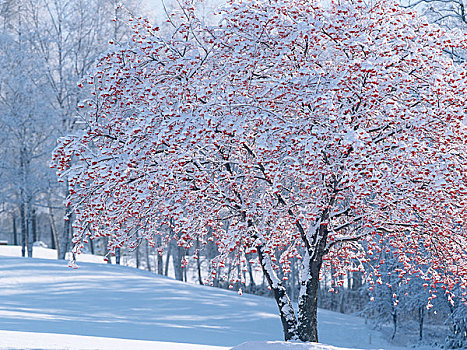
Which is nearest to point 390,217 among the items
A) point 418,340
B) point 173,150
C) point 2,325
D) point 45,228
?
point 173,150

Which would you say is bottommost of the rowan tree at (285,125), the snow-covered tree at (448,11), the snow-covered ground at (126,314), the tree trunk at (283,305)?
the snow-covered ground at (126,314)

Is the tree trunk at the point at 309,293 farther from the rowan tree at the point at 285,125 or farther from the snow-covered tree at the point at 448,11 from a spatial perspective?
the snow-covered tree at the point at 448,11

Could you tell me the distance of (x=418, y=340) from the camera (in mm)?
23172

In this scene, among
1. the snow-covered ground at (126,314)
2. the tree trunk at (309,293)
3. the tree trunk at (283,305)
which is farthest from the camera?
the snow-covered ground at (126,314)

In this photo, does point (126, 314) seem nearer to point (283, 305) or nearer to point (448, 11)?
point (283, 305)

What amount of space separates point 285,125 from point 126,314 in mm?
12615

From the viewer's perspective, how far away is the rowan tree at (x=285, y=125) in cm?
734

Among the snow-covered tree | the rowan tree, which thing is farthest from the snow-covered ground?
the snow-covered tree

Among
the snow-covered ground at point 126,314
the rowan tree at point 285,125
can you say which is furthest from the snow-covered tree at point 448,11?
the snow-covered ground at point 126,314

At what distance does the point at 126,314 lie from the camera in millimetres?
18188

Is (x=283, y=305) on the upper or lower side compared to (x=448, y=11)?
lower

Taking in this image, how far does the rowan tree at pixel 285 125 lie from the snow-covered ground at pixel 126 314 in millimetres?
4310

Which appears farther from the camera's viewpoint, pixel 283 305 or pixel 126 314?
pixel 126 314

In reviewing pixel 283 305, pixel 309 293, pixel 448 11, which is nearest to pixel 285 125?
pixel 309 293
